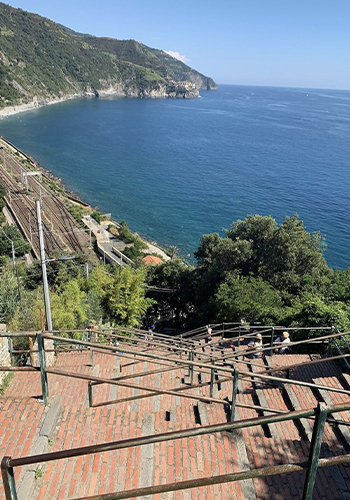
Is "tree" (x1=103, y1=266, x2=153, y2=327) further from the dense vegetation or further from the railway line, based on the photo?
the railway line

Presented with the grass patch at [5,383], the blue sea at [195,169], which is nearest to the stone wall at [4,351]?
the grass patch at [5,383]

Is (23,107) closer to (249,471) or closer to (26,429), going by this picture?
(26,429)

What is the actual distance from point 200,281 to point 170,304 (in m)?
3.09

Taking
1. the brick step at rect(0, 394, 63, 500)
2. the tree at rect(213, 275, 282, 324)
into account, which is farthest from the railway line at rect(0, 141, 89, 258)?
the brick step at rect(0, 394, 63, 500)

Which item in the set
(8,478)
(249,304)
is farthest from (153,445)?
(249,304)

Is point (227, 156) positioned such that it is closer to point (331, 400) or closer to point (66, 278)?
point (66, 278)

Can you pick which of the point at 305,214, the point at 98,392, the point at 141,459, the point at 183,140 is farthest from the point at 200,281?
the point at 183,140

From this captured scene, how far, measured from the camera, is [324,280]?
1827cm

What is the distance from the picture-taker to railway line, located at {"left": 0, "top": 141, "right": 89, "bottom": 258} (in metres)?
39.8

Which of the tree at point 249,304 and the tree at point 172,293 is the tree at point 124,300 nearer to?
the tree at point 249,304

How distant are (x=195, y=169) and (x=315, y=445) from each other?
71353 mm

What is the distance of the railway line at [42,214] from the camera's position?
39.8 m

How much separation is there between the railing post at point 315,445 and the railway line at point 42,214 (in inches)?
1371

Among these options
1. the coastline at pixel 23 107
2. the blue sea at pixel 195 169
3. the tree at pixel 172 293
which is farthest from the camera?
the coastline at pixel 23 107
